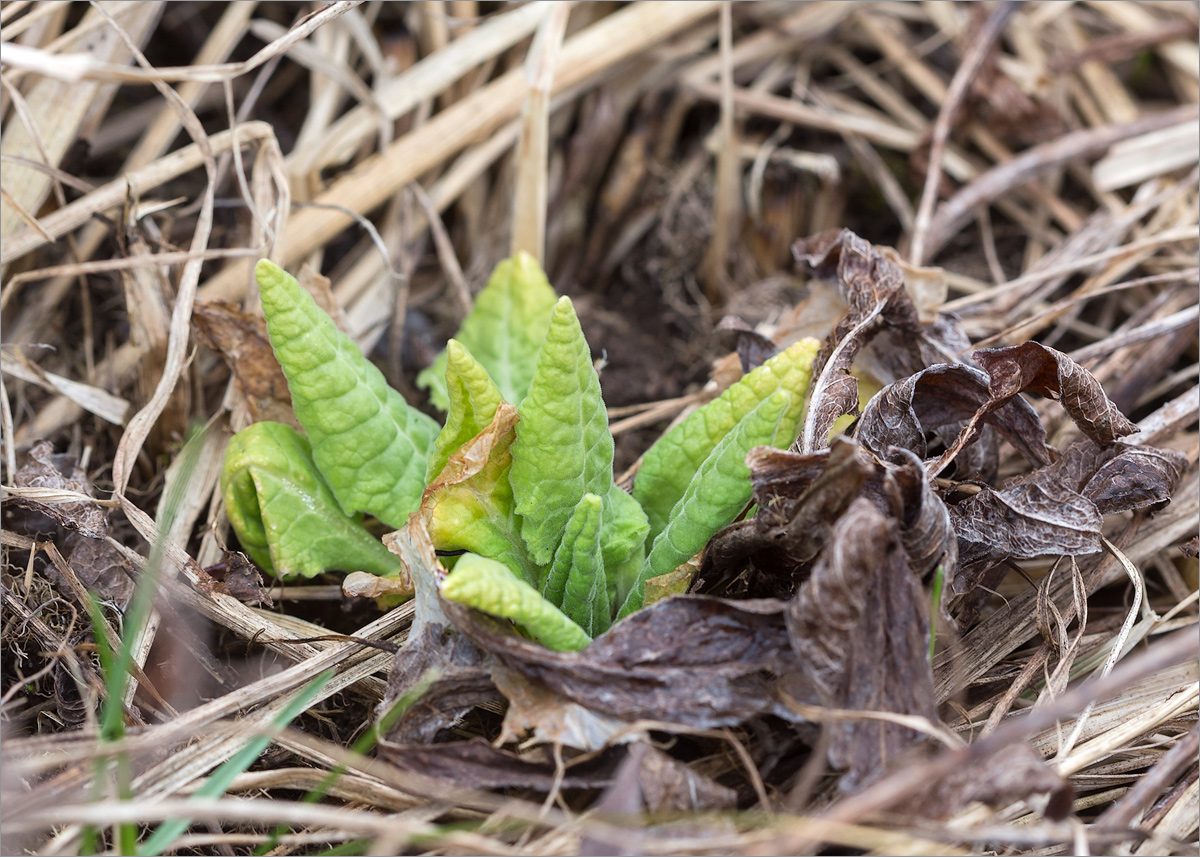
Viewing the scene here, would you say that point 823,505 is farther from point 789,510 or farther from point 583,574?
point 583,574

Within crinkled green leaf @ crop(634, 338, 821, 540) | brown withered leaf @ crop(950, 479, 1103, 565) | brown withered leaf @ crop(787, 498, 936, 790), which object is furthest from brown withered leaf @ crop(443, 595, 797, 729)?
brown withered leaf @ crop(950, 479, 1103, 565)

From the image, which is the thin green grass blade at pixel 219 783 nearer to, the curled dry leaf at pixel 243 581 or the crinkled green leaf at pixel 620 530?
the curled dry leaf at pixel 243 581

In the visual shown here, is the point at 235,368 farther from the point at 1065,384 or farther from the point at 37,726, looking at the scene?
the point at 1065,384

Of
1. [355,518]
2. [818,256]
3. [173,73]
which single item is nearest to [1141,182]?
[818,256]

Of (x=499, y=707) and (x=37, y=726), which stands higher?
(x=499, y=707)

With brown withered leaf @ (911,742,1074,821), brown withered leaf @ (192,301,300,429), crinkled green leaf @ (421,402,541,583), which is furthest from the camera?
brown withered leaf @ (192,301,300,429)

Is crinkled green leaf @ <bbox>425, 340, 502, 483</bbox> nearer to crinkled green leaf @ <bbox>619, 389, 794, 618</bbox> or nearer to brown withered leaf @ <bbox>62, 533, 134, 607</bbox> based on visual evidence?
crinkled green leaf @ <bbox>619, 389, 794, 618</bbox>

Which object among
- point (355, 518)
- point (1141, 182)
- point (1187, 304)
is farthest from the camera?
point (1141, 182)
